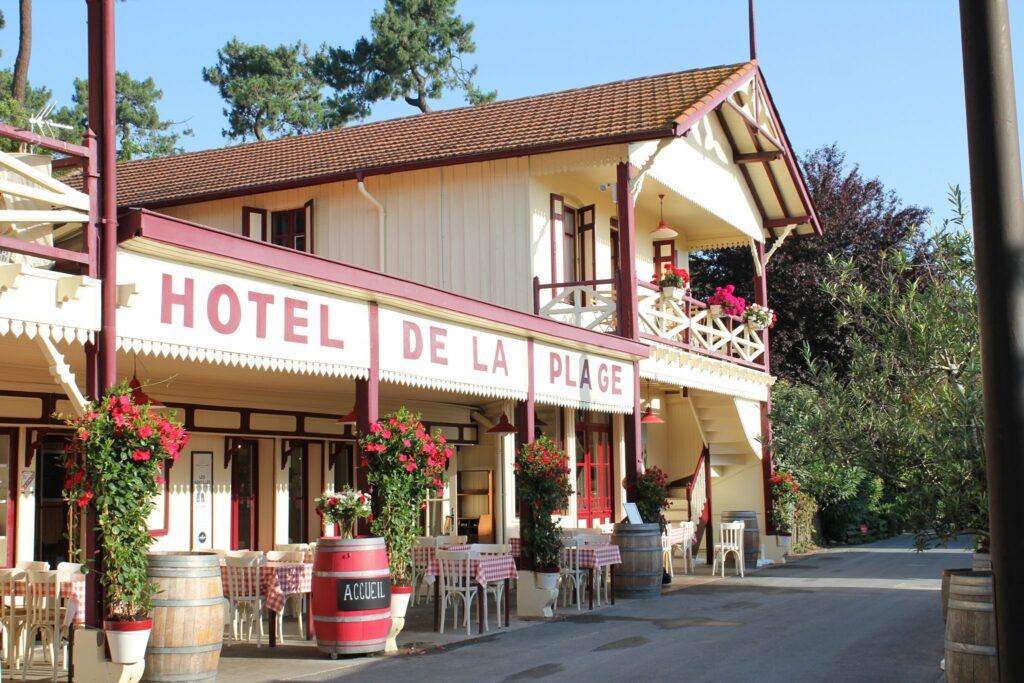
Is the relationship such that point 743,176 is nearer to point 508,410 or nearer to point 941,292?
point 508,410

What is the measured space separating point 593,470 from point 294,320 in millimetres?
11118

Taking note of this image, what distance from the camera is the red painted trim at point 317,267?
8.44 m

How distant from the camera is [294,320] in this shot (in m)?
10.0

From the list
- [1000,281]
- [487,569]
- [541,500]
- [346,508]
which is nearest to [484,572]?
[487,569]

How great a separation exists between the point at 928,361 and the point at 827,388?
898 mm

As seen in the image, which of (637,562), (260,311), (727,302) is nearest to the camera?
(260,311)

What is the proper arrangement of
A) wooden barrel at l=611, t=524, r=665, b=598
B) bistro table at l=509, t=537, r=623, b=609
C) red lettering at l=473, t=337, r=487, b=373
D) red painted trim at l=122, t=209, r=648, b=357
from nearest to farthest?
red painted trim at l=122, t=209, r=648, b=357
red lettering at l=473, t=337, r=487, b=373
bistro table at l=509, t=537, r=623, b=609
wooden barrel at l=611, t=524, r=665, b=598

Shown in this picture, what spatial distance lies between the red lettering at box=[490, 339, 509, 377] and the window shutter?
7.81m

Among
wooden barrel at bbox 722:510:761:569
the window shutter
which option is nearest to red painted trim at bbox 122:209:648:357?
wooden barrel at bbox 722:510:761:569

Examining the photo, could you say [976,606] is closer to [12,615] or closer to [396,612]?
[396,612]

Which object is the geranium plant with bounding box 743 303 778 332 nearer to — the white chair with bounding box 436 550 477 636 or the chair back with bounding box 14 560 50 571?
the white chair with bounding box 436 550 477 636

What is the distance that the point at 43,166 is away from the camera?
853cm

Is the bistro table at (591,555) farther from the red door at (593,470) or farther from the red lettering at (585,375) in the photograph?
the red door at (593,470)

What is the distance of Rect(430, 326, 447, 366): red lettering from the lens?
1202cm
